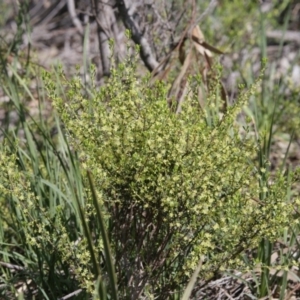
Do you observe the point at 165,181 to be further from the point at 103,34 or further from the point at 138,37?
the point at 103,34

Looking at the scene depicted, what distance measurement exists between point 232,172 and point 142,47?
1587mm

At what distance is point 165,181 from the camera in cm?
216

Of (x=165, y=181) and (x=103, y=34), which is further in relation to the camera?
(x=103, y=34)

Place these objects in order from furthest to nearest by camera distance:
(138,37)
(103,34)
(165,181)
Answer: (103,34)
(138,37)
(165,181)

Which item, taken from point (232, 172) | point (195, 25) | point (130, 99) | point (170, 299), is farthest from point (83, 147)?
point (195, 25)

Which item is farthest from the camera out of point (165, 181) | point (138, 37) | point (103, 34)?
point (103, 34)

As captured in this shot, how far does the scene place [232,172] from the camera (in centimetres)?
227

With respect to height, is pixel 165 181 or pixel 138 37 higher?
pixel 138 37

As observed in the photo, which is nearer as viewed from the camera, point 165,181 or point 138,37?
point 165,181

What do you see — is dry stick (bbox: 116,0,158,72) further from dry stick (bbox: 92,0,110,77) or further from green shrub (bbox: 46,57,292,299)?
green shrub (bbox: 46,57,292,299)

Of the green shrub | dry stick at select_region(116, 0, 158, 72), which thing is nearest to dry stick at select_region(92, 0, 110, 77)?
dry stick at select_region(116, 0, 158, 72)

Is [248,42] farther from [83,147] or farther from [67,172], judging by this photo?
[83,147]

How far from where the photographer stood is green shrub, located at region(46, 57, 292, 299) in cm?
214

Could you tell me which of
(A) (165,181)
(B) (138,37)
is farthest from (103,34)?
(A) (165,181)
